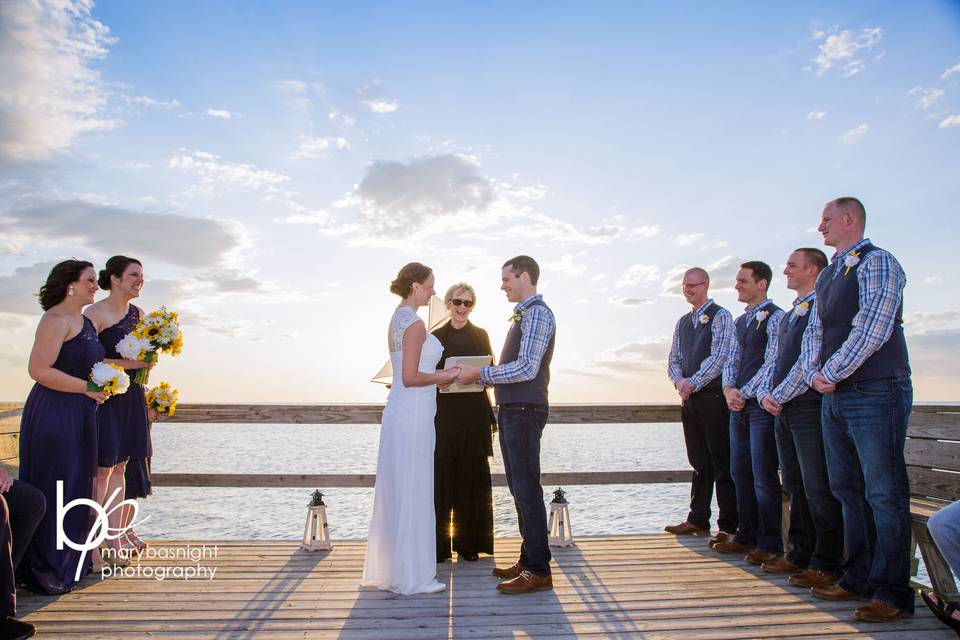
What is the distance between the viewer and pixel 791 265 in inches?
196

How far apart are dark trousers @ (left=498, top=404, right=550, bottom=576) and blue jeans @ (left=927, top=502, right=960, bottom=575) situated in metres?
2.26

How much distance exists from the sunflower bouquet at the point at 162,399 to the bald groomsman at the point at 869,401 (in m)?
5.00

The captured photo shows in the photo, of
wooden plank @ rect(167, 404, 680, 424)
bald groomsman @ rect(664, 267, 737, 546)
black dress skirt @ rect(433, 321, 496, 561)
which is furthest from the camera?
wooden plank @ rect(167, 404, 680, 424)

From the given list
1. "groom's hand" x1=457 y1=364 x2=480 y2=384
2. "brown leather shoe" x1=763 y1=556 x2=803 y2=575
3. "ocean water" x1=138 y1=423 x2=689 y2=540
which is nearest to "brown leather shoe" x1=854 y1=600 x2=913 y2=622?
"brown leather shoe" x1=763 y1=556 x2=803 y2=575

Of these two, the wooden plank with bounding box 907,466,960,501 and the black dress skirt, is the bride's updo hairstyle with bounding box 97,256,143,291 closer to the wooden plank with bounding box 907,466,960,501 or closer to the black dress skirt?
Result: the black dress skirt

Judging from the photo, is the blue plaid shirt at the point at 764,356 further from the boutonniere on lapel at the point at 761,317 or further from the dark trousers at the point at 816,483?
the dark trousers at the point at 816,483

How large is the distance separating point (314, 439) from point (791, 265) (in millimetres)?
50904

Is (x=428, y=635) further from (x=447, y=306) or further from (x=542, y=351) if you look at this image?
(x=447, y=306)

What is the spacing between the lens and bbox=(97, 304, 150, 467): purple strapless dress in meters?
4.98

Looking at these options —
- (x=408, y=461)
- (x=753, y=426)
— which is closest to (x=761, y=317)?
(x=753, y=426)

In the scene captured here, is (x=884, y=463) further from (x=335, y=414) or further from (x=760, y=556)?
(x=335, y=414)

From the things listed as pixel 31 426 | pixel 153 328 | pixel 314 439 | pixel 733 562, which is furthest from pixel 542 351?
pixel 314 439

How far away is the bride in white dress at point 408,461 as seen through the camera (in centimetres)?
450

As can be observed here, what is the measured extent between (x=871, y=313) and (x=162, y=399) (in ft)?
17.6
